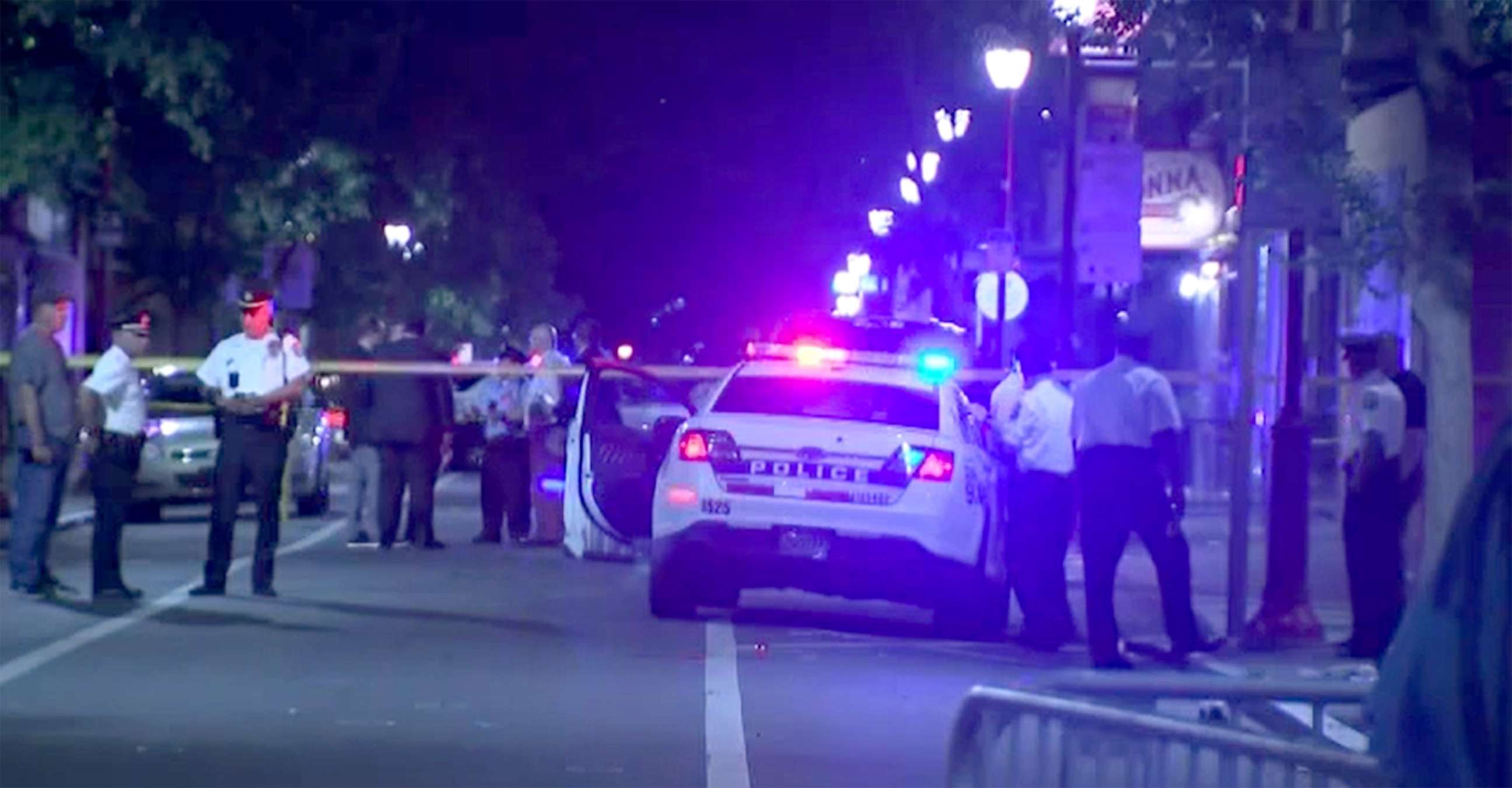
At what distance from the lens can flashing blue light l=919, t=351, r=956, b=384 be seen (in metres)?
16.2

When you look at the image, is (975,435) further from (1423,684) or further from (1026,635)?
(1423,684)

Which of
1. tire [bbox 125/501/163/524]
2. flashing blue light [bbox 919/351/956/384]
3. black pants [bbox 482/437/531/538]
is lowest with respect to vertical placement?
tire [bbox 125/501/163/524]

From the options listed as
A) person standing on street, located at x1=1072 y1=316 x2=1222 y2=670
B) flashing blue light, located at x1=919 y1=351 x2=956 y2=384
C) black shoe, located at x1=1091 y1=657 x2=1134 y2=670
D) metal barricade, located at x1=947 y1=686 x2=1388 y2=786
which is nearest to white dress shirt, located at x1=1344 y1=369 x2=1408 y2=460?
person standing on street, located at x1=1072 y1=316 x2=1222 y2=670

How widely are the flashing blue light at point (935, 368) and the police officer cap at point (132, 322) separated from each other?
4.91 meters

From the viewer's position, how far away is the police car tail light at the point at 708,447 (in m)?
15.4

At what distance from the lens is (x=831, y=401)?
16031 millimetres

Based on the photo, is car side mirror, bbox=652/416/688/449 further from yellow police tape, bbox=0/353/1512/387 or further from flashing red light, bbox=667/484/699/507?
flashing red light, bbox=667/484/699/507

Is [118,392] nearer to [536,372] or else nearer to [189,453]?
[536,372]

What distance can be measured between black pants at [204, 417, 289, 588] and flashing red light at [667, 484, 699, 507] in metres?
2.75

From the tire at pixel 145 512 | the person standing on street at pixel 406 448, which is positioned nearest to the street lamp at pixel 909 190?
the tire at pixel 145 512

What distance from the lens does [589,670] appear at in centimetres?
1352

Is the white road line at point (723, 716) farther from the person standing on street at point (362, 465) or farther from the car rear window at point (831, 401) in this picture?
the person standing on street at point (362, 465)

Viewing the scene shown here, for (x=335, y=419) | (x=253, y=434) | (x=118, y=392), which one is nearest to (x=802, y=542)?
(x=253, y=434)

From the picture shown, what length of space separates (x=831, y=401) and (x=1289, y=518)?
2.76 m
